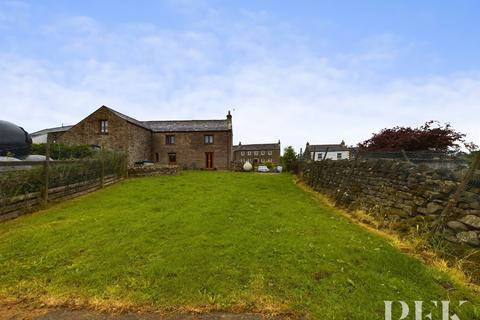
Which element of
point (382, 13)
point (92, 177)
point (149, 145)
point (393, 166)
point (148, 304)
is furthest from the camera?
point (149, 145)

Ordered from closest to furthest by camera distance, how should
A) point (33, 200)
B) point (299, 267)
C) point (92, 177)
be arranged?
1. point (299, 267)
2. point (33, 200)
3. point (92, 177)

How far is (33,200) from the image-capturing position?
9062mm

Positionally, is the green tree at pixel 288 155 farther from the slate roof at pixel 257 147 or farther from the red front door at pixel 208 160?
the slate roof at pixel 257 147

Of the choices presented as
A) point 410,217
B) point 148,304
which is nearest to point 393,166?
point 410,217

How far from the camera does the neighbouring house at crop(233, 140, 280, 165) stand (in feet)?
275

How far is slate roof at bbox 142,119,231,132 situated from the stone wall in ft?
86.3

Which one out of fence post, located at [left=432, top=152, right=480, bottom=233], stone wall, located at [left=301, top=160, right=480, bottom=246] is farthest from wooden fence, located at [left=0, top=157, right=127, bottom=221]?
fence post, located at [left=432, top=152, right=480, bottom=233]

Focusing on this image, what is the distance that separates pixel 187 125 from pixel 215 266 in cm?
3489

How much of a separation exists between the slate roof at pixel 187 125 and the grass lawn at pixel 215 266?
97.2 feet

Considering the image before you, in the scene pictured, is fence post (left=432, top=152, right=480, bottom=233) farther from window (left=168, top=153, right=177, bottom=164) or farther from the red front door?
window (left=168, top=153, right=177, bottom=164)

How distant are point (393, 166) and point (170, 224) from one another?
22.4ft

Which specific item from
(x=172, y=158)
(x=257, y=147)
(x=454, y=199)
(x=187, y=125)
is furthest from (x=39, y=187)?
(x=257, y=147)

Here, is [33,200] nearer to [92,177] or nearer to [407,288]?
[92,177]

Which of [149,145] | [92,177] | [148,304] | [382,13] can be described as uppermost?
[382,13]
